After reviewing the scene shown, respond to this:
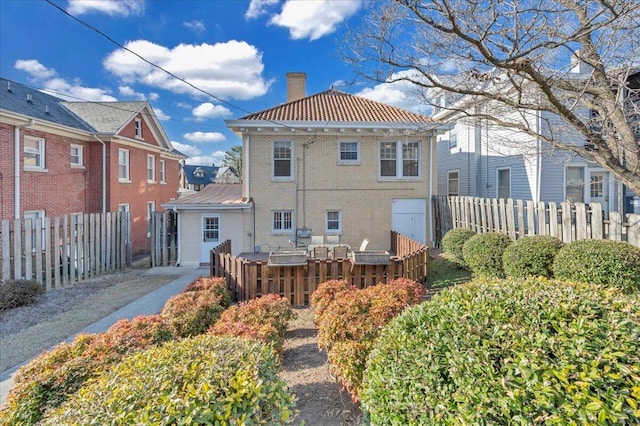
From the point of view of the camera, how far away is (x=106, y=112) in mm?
18406

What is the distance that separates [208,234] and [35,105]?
34.7 feet

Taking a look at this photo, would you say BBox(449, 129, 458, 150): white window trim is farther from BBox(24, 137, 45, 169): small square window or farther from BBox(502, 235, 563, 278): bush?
BBox(24, 137, 45, 169): small square window

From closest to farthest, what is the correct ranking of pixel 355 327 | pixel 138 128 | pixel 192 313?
pixel 355 327
pixel 192 313
pixel 138 128

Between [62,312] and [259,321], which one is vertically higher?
[259,321]

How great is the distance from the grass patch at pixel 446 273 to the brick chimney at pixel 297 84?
35.8ft

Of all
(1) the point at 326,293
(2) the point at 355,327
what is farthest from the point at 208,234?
(2) the point at 355,327

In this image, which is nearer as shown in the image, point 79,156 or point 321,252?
point 321,252

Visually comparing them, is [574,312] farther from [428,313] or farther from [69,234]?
[69,234]

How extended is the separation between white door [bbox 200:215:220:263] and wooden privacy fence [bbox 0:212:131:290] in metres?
3.48

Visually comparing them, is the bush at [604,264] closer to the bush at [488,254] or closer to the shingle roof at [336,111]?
the bush at [488,254]

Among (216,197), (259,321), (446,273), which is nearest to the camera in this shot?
(259,321)

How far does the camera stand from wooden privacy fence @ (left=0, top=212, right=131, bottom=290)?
361 inches

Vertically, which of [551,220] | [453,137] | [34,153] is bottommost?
[551,220]

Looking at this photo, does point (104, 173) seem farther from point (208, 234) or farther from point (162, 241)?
point (208, 234)
